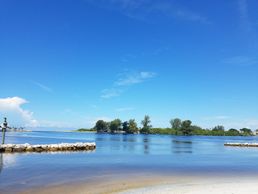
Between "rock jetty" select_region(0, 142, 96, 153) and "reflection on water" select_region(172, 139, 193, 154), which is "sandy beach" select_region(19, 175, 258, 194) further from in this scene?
"reflection on water" select_region(172, 139, 193, 154)

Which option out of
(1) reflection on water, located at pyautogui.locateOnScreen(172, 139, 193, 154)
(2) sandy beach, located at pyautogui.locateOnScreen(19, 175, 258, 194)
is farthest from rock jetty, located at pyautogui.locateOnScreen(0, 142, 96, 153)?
(2) sandy beach, located at pyautogui.locateOnScreen(19, 175, 258, 194)

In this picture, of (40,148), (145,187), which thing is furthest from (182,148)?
(145,187)

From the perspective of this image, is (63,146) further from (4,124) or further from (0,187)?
(0,187)

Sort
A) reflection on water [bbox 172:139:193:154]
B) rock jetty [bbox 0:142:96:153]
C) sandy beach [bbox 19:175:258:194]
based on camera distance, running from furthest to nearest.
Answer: reflection on water [bbox 172:139:193:154] < rock jetty [bbox 0:142:96:153] < sandy beach [bbox 19:175:258:194]

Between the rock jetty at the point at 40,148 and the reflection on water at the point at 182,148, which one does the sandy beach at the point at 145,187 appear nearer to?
the rock jetty at the point at 40,148

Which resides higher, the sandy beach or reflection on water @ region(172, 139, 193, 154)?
reflection on water @ region(172, 139, 193, 154)

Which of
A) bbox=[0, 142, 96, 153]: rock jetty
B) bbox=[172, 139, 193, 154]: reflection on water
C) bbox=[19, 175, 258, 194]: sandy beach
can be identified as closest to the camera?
bbox=[19, 175, 258, 194]: sandy beach

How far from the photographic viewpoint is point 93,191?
58.1ft

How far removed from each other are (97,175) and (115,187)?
557cm

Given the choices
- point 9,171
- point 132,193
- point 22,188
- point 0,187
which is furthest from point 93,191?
point 9,171

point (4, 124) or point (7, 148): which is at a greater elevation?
point (4, 124)

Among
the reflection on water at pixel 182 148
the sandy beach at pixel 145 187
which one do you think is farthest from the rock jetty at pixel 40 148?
the sandy beach at pixel 145 187

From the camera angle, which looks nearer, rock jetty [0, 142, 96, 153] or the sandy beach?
the sandy beach

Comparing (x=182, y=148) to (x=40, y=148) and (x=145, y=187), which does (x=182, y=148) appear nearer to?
(x=40, y=148)
